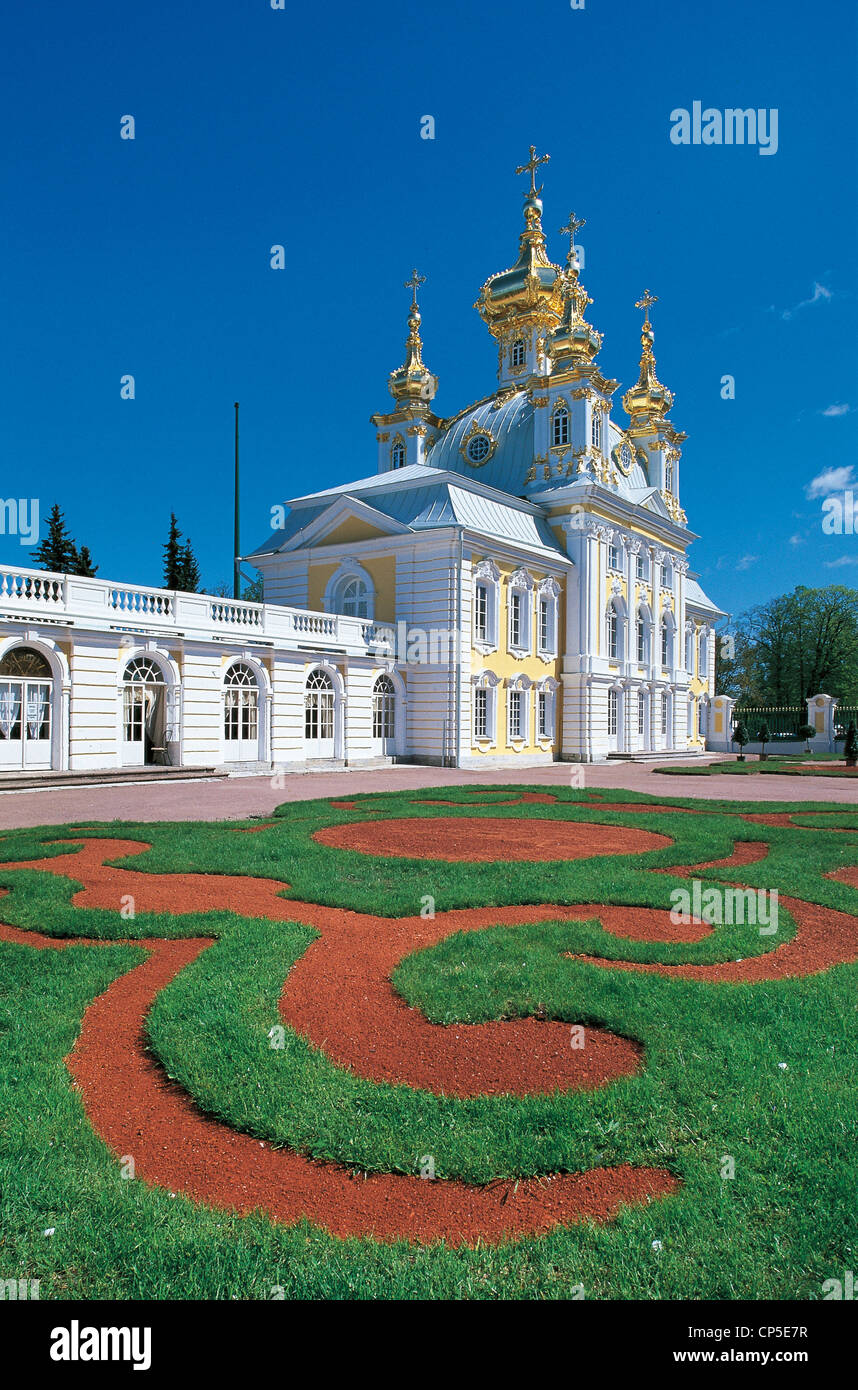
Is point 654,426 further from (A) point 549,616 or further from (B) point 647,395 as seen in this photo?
(A) point 549,616

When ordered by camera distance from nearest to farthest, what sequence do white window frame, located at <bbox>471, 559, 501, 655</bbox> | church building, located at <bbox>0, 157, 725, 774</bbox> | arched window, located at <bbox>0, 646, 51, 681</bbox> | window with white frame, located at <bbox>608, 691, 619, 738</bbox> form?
arched window, located at <bbox>0, 646, 51, 681</bbox> → church building, located at <bbox>0, 157, 725, 774</bbox> → white window frame, located at <bbox>471, 559, 501, 655</bbox> → window with white frame, located at <bbox>608, 691, 619, 738</bbox>

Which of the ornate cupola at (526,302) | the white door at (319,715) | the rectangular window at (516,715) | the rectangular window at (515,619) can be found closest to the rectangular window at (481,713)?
the rectangular window at (516,715)

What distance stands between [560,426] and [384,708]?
15.0 metres

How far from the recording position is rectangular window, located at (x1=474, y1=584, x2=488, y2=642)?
29.0 metres

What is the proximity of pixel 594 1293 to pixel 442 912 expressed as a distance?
14.8ft

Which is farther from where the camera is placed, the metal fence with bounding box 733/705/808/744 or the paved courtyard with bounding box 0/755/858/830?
the metal fence with bounding box 733/705/808/744

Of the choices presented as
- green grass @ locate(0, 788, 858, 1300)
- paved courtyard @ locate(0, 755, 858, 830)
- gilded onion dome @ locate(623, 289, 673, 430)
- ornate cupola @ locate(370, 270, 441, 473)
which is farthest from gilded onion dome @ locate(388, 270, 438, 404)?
green grass @ locate(0, 788, 858, 1300)

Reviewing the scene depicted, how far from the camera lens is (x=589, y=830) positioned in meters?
12.0

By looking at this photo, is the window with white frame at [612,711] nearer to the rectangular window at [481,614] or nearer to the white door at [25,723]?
the rectangular window at [481,614]

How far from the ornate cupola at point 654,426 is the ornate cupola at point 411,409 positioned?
1223 centimetres

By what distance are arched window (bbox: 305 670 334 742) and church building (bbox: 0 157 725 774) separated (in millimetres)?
69

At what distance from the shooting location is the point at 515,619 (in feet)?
102

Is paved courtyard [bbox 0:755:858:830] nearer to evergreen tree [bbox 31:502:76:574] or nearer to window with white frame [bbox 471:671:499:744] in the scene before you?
window with white frame [bbox 471:671:499:744]

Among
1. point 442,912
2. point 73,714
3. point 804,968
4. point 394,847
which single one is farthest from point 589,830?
point 73,714
